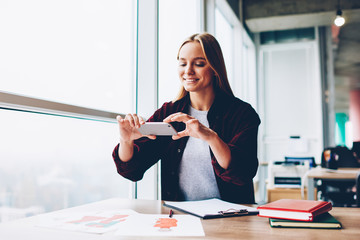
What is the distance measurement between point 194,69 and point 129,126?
1.44 ft

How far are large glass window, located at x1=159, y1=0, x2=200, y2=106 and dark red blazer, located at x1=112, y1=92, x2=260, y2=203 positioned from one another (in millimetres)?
897

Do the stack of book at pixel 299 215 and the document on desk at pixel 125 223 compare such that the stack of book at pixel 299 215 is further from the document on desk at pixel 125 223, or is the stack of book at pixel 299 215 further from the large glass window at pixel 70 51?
the large glass window at pixel 70 51

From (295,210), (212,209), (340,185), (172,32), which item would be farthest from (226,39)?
(295,210)

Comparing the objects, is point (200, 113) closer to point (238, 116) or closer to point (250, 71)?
point (238, 116)

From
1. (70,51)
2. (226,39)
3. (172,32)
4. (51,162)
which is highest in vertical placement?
(226,39)

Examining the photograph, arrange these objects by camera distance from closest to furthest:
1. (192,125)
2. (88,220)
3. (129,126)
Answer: (88,220), (192,125), (129,126)

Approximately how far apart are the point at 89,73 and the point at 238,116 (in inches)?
34.9

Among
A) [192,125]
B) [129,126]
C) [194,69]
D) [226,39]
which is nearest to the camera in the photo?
[192,125]

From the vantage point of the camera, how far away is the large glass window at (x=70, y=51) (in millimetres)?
1370

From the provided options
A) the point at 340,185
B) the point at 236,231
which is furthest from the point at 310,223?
the point at 340,185

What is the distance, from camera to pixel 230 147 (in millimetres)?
1424

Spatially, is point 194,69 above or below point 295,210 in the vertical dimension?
above

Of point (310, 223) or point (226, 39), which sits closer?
point (310, 223)

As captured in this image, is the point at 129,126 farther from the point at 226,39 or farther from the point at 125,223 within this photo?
the point at 226,39
